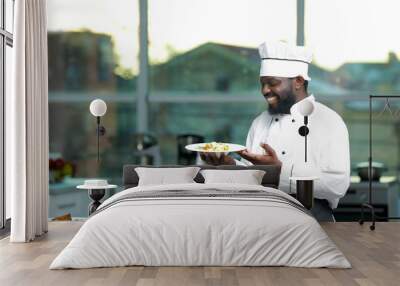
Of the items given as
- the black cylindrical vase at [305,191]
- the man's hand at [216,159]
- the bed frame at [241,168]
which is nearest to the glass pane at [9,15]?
the bed frame at [241,168]

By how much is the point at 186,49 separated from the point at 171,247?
353cm

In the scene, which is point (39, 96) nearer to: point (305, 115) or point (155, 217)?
point (155, 217)

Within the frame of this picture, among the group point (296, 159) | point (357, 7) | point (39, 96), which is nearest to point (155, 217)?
point (39, 96)

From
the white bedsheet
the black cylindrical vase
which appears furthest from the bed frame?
the white bedsheet

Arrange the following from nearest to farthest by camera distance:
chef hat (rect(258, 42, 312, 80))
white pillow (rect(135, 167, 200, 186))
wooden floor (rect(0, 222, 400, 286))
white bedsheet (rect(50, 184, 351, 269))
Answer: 1. wooden floor (rect(0, 222, 400, 286))
2. white bedsheet (rect(50, 184, 351, 269))
3. white pillow (rect(135, 167, 200, 186))
4. chef hat (rect(258, 42, 312, 80))

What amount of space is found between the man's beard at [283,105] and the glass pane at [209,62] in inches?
5.8

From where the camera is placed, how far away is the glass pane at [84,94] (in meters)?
7.71

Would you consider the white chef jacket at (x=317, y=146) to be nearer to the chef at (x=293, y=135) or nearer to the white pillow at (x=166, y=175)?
the chef at (x=293, y=135)

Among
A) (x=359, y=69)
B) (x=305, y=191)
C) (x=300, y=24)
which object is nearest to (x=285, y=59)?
(x=300, y=24)

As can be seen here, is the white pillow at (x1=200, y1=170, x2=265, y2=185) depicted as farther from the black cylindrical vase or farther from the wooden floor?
the wooden floor

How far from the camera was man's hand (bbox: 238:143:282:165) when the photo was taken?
24.8 feet

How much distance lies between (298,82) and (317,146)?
2.63 ft

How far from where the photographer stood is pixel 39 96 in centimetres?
643

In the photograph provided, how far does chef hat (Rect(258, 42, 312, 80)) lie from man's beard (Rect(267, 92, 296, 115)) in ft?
0.87
